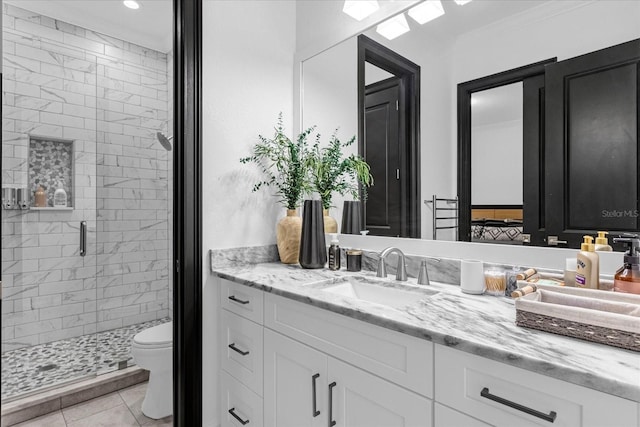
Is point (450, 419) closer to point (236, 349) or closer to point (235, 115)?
point (236, 349)

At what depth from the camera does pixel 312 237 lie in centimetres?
163

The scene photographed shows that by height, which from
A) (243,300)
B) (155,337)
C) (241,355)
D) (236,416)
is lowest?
(236,416)

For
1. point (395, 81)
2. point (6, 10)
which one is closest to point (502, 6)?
point (395, 81)

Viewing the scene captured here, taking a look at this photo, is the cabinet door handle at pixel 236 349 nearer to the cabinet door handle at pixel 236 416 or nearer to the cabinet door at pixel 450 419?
the cabinet door handle at pixel 236 416

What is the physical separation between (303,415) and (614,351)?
92 cm

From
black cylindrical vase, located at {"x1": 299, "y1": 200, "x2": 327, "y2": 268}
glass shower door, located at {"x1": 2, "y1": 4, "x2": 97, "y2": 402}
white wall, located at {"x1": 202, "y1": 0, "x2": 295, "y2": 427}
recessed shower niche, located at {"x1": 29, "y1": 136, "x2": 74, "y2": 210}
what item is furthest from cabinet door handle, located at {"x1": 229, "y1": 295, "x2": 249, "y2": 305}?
recessed shower niche, located at {"x1": 29, "y1": 136, "x2": 74, "y2": 210}

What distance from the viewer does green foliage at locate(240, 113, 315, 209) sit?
180cm

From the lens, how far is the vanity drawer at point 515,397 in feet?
1.91

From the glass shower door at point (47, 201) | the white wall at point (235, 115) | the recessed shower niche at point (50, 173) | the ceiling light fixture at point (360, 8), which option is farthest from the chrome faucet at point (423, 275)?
the recessed shower niche at point (50, 173)

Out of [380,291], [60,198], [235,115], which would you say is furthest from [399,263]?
[60,198]

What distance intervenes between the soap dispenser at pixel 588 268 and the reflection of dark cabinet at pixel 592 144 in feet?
0.60

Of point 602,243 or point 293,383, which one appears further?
point 293,383

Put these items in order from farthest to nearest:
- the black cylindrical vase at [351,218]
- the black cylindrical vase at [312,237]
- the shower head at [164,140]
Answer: the shower head at [164,140], the black cylindrical vase at [351,218], the black cylindrical vase at [312,237]

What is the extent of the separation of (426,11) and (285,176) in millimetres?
1051
